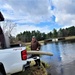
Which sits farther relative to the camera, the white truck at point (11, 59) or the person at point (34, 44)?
the person at point (34, 44)

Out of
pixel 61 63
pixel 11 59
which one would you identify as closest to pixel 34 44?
pixel 61 63

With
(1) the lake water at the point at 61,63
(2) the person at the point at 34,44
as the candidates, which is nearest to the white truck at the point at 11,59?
(1) the lake water at the point at 61,63

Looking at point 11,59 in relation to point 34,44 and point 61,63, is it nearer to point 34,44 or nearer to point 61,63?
point 34,44

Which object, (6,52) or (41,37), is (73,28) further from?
(6,52)

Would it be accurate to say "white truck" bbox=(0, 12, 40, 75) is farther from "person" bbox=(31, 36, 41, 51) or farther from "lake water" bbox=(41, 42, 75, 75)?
"person" bbox=(31, 36, 41, 51)

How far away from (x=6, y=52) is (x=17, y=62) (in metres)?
0.60

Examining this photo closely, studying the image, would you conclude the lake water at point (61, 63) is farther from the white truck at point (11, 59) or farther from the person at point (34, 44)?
the white truck at point (11, 59)

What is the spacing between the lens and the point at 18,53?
691 centimetres

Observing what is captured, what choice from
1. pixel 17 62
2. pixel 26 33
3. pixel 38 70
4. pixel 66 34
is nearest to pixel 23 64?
pixel 17 62

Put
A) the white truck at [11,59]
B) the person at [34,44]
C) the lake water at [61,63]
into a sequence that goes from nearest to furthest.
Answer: the white truck at [11,59]
the lake water at [61,63]
the person at [34,44]

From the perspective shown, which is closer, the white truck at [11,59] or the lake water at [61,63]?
the white truck at [11,59]

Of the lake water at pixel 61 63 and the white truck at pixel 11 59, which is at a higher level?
the white truck at pixel 11 59

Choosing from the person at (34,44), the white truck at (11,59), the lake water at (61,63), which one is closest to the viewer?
the white truck at (11,59)

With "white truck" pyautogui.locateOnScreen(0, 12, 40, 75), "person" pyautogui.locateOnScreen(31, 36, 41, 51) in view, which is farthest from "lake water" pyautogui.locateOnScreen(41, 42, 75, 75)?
"white truck" pyautogui.locateOnScreen(0, 12, 40, 75)
